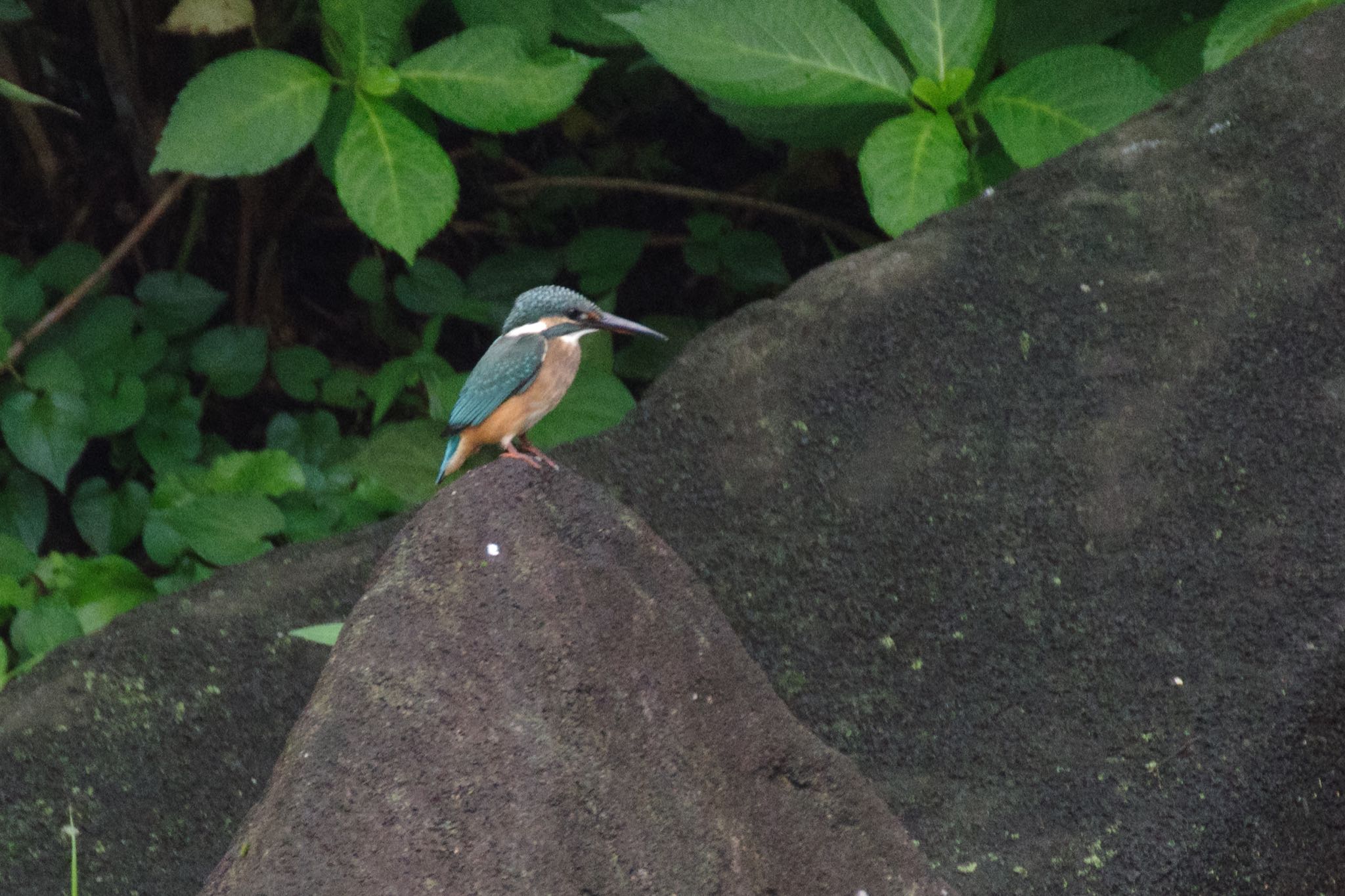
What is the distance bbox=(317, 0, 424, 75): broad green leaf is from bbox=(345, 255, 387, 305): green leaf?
0.84 metres

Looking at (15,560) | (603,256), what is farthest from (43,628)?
(603,256)

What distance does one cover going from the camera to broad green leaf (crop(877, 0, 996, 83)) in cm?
275

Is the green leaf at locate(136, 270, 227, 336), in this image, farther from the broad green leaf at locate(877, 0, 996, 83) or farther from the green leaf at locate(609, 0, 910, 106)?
the broad green leaf at locate(877, 0, 996, 83)

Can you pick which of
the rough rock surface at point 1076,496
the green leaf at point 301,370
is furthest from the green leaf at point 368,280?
the rough rock surface at point 1076,496

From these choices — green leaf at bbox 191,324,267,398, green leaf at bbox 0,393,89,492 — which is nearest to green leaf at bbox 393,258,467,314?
green leaf at bbox 191,324,267,398

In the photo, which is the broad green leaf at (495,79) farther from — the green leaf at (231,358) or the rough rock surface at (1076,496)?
the green leaf at (231,358)

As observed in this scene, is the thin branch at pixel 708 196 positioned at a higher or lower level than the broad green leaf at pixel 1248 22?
lower

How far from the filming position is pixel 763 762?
1893 mm

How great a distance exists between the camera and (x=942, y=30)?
109 inches

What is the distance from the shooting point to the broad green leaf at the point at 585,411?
2693mm

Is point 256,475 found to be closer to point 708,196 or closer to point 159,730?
point 159,730

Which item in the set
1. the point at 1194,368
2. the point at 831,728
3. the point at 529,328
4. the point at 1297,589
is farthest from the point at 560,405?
the point at 1297,589

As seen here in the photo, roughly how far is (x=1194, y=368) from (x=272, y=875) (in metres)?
1.71

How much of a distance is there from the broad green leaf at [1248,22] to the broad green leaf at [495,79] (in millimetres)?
1299
